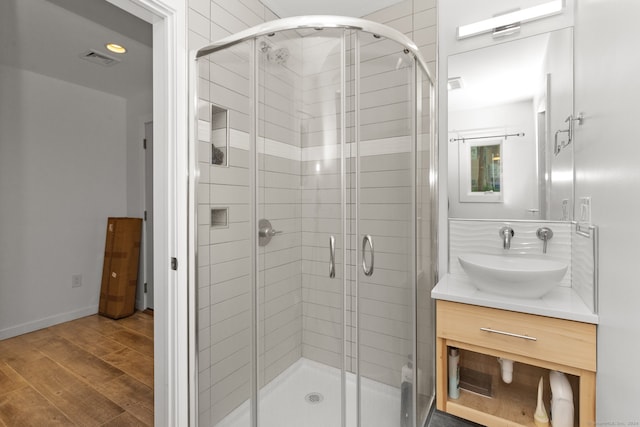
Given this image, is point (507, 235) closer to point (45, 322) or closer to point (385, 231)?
point (385, 231)

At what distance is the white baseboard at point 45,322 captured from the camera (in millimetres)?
2916

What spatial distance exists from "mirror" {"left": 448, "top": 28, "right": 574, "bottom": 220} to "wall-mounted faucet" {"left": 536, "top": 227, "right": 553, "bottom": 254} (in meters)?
0.06

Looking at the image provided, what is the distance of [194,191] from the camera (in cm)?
151

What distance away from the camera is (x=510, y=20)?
170cm

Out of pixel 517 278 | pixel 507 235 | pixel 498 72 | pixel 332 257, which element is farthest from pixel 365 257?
pixel 498 72

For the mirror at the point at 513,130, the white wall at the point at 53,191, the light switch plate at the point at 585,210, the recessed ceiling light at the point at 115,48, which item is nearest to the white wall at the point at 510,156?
the mirror at the point at 513,130

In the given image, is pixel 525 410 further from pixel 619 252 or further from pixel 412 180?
pixel 412 180

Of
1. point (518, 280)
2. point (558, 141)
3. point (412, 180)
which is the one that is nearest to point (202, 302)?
point (412, 180)

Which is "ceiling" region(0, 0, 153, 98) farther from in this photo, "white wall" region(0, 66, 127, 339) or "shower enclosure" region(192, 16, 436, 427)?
"shower enclosure" region(192, 16, 436, 427)

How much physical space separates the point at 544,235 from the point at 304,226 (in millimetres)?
1295

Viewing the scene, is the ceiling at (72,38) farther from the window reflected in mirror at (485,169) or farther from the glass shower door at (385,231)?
the window reflected in mirror at (485,169)

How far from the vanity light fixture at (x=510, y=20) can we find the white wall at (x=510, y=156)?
424 millimetres

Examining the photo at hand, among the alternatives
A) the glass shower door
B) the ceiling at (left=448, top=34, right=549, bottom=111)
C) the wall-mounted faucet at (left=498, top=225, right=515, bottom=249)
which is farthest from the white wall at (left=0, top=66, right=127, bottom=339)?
the wall-mounted faucet at (left=498, top=225, right=515, bottom=249)

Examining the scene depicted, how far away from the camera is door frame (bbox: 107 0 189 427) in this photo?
4.71 ft
